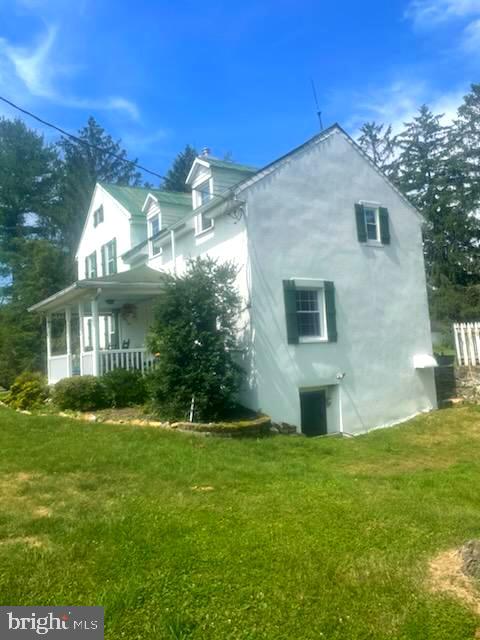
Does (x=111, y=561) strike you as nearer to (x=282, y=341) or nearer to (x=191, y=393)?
(x=191, y=393)

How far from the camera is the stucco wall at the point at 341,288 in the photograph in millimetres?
10898

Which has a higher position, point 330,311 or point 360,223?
point 360,223

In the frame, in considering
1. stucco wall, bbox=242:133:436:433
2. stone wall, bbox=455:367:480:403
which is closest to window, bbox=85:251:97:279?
stucco wall, bbox=242:133:436:433

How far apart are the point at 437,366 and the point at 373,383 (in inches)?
99.4

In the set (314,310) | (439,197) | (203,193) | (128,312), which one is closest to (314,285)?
(314,310)

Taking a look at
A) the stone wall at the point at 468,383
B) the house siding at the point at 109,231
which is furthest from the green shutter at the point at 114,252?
the stone wall at the point at 468,383

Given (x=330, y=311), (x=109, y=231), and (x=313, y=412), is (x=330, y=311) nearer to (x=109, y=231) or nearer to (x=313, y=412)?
(x=313, y=412)

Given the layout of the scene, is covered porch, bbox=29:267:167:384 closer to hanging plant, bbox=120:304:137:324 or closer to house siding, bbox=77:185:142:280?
hanging plant, bbox=120:304:137:324

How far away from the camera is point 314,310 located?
11.9 m

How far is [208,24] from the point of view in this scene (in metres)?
8.98

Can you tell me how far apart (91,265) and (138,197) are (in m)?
4.16

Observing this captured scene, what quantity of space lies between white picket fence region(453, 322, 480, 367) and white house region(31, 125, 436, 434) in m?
0.86

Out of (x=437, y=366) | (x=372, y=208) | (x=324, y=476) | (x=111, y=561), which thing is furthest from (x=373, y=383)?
(x=111, y=561)

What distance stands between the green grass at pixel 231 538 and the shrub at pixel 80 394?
10.3 feet
